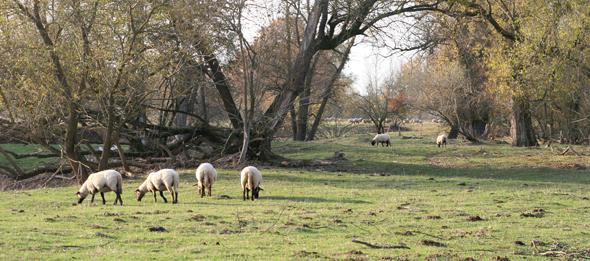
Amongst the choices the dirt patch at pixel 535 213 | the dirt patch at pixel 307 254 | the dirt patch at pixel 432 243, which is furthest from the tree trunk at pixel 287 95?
the dirt patch at pixel 307 254

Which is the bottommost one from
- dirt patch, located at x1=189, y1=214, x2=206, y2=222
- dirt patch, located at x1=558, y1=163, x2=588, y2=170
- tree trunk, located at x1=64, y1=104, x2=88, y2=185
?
dirt patch, located at x1=189, y1=214, x2=206, y2=222

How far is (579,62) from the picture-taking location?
116ft

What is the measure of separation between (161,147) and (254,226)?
A: 821 inches

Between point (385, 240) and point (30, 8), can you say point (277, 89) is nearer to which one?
point (30, 8)

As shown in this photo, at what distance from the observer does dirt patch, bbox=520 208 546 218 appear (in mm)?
17562

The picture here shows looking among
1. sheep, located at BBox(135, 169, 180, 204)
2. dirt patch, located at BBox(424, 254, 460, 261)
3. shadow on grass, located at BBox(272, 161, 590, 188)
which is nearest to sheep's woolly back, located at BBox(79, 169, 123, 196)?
sheep, located at BBox(135, 169, 180, 204)

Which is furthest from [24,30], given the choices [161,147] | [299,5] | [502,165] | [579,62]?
[579,62]

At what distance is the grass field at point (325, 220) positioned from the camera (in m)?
12.3

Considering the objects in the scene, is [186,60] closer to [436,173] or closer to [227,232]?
[436,173]

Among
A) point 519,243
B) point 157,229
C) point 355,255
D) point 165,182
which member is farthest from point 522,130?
point 355,255

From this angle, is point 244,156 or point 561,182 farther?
point 244,156

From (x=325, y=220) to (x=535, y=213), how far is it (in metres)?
5.36

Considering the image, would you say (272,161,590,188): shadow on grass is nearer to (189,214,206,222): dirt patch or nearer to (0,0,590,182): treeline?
(0,0,590,182): treeline

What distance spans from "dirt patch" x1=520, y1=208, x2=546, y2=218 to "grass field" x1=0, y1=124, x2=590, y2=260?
0.9 inches
